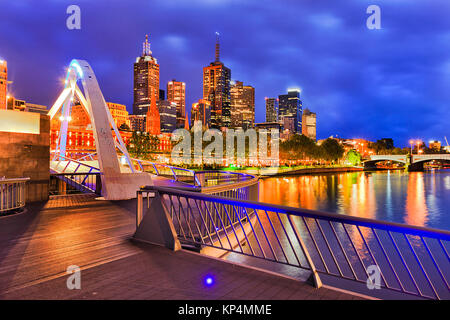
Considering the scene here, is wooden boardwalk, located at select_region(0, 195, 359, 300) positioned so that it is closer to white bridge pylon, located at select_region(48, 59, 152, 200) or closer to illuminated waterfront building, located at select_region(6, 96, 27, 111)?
white bridge pylon, located at select_region(48, 59, 152, 200)

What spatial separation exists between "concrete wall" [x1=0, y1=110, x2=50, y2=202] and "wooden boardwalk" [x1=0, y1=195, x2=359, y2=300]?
5.15 meters

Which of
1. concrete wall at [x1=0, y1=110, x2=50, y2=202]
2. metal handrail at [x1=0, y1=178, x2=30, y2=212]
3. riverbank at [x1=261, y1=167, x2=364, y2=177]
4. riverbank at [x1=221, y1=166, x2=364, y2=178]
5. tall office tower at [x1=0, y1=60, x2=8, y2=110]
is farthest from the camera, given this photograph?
tall office tower at [x1=0, y1=60, x2=8, y2=110]

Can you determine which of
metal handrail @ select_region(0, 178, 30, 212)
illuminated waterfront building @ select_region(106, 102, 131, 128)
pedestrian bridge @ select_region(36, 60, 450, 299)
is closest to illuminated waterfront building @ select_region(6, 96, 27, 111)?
illuminated waterfront building @ select_region(106, 102, 131, 128)

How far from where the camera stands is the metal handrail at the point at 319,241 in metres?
3.95

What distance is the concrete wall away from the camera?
474 inches

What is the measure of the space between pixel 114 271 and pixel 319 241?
14060 millimetres

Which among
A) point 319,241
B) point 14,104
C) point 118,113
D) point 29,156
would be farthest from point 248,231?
point 118,113

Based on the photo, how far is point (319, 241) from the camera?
1667cm

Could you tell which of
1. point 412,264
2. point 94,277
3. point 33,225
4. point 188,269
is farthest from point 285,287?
point 412,264

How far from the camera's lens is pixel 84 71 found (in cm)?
1703

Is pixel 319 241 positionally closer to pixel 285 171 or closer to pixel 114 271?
pixel 114 271

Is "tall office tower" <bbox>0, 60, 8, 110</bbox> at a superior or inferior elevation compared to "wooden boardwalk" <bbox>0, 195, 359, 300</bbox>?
superior

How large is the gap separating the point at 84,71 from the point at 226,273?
1630cm
